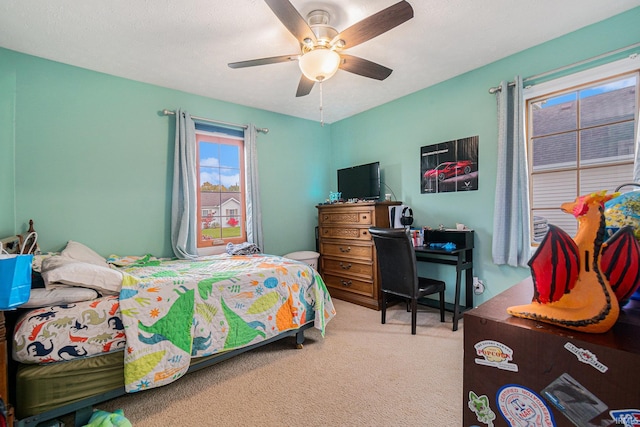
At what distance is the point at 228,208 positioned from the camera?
12.4 ft

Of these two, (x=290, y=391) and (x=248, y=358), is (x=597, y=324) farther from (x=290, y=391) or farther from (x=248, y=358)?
(x=248, y=358)

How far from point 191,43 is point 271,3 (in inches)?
45.3

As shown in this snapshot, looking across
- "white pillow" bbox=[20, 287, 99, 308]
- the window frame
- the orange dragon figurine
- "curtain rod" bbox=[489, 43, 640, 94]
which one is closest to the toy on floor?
"white pillow" bbox=[20, 287, 99, 308]

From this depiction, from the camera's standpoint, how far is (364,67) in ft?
7.63

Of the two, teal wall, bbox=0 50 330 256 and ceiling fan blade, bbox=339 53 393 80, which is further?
teal wall, bbox=0 50 330 256

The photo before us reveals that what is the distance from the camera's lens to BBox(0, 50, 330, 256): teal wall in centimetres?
250

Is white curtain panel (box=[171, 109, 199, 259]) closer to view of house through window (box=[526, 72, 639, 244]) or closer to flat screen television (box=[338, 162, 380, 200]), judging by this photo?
flat screen television (box=[338, 162, 380, 200])

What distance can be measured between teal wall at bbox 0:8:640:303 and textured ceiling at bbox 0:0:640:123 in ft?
0.48

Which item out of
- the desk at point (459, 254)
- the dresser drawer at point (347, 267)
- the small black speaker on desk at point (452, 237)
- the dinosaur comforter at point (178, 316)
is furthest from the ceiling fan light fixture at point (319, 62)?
the dresser drawer at point (347, 267)

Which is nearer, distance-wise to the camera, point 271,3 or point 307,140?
point 271,3

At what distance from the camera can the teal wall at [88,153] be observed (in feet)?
8.19

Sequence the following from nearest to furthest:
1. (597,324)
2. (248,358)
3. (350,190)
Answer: (597,324) → (248,358) → (350,190)

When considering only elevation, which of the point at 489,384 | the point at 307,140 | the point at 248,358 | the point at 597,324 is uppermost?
the point at 307,140

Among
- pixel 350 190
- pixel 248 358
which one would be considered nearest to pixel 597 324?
pixel 248 358
